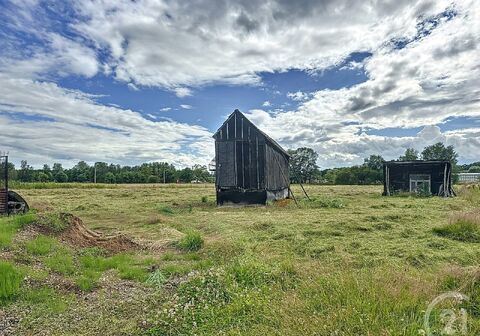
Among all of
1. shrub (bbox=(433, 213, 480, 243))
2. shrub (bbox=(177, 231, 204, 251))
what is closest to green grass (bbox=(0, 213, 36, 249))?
shrub (bbox=(177, 231, 204, 251))

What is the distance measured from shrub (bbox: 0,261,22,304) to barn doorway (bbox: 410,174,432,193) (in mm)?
32503

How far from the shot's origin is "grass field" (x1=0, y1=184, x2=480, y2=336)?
423cm

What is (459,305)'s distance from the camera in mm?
4422

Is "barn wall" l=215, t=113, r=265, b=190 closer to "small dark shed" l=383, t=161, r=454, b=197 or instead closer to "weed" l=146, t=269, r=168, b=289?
"small dark shed" l=383, t=161, r=454, b=197

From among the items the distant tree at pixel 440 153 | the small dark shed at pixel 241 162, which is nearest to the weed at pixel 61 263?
the small dark shed at pixel 241 162

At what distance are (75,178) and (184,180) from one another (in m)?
28.0

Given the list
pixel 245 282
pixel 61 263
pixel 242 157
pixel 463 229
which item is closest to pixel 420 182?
pixel 242 157

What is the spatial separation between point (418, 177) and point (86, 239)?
3077 centimetres

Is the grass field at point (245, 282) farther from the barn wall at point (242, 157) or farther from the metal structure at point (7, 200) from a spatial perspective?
the barn wall at point (242, 157)

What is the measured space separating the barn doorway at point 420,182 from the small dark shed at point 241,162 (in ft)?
55.3

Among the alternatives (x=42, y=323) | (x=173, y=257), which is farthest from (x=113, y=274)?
(x=42, y=323)

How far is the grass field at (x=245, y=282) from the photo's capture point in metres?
4.23

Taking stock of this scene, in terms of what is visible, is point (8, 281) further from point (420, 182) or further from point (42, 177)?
point (42, 177)

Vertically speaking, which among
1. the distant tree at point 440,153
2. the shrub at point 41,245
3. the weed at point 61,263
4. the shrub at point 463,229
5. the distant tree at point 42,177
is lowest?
the weed at point 61,263
